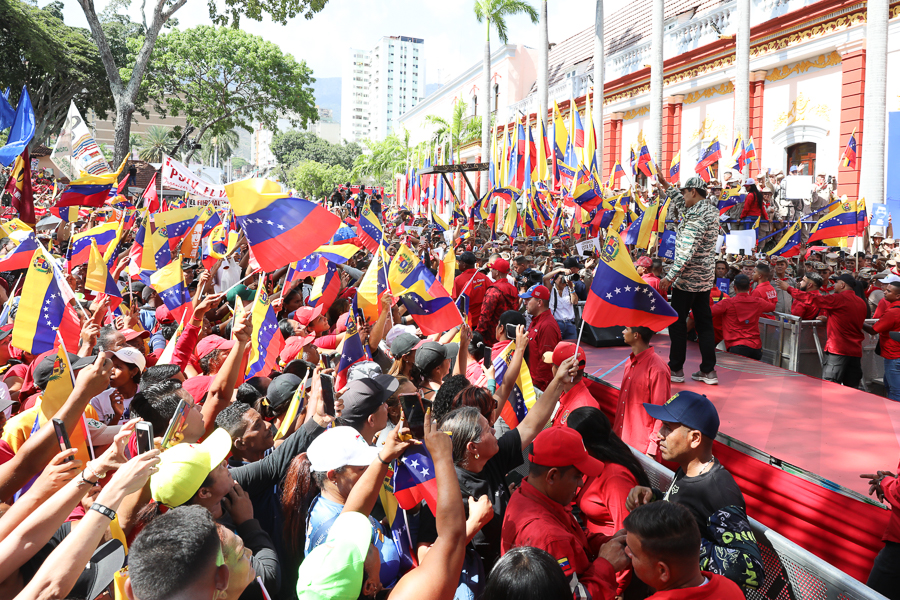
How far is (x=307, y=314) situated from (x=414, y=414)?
4222 mm

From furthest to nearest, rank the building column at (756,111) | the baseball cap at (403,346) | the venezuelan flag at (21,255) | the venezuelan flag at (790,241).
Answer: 1. the building column at (756,111)
2. the venezuelan flag at (790,241)
3. the venezuelan flag at (21,255)
4. the baseball cap at (403,346)

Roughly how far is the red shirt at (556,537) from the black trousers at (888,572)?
1337 mm

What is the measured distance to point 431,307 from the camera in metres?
5.88

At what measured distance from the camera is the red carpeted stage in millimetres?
3434

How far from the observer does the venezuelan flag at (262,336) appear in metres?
4.86

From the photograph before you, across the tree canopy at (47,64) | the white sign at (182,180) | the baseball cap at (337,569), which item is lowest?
the baseball cap at (337,569)

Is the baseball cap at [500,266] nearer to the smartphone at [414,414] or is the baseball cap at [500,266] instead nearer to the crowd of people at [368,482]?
the crowd of people at [368,482]

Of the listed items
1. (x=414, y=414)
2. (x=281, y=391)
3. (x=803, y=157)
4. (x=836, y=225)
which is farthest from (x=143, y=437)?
(x=803, y=157)

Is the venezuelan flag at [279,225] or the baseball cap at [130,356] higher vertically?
the venezuelan flag at [279,225]

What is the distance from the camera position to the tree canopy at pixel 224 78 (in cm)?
2891

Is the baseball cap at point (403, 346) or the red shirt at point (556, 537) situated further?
the baseball cap at point (403, 346)

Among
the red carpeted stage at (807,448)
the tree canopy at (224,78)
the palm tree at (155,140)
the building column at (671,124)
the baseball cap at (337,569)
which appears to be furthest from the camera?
the palm tree at (155,140)

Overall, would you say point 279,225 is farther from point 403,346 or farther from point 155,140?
point 155,140

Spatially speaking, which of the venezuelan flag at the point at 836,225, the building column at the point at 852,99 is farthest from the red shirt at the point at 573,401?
the building column at the point at 852,99
